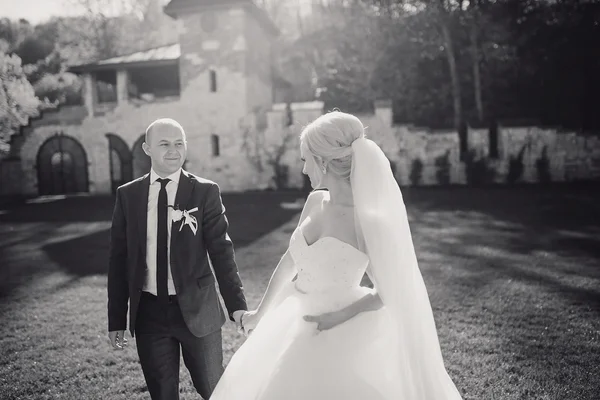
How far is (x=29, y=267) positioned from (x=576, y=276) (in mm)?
9042

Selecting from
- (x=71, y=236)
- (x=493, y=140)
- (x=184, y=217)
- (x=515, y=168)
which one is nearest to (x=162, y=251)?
(x=184, y=217)

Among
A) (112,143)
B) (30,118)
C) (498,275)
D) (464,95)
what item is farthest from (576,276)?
(30,118)

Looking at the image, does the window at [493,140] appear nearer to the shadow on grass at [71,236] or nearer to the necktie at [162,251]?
the shadow on grass at [71,236]

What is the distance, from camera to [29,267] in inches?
336

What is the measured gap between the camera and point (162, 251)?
289 cm

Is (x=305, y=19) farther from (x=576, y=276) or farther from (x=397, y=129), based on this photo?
(x=576, y=276)

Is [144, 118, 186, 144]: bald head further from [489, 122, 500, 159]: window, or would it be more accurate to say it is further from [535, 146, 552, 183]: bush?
[535, 146, 552, 183]: bush

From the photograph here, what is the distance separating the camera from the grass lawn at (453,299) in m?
4.12

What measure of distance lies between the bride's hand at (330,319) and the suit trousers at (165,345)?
3.02 feet

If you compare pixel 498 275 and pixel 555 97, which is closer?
pixel 498 275

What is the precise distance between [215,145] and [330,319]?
63.9 feet

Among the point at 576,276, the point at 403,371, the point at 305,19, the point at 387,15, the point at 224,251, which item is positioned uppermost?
the point at 305,19

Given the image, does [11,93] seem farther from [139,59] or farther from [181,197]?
[181,197]

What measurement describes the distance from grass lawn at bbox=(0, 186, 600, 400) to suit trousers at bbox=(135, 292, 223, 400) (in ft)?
3.49
